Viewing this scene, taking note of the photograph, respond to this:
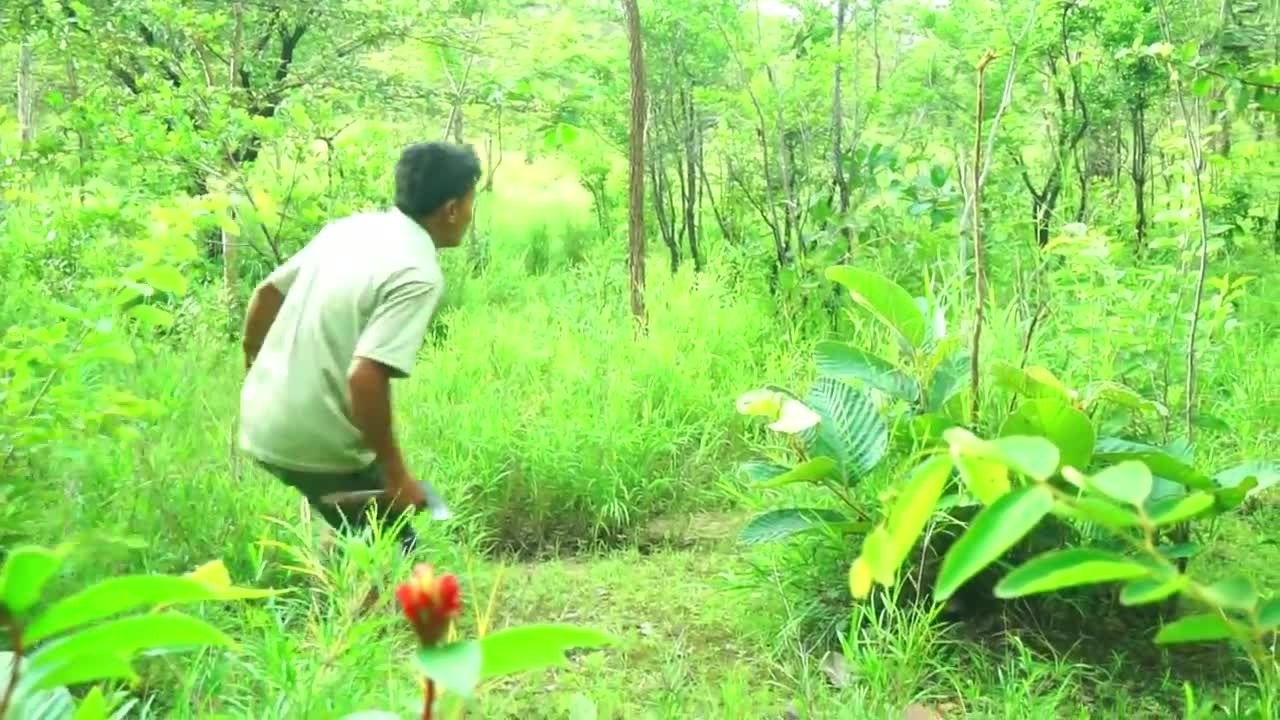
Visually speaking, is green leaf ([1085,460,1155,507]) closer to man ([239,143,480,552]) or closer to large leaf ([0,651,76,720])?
large leaf ([0,651,76,720])

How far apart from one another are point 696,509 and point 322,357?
1.73 metres

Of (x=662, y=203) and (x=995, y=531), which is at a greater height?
(x=995, y=531)

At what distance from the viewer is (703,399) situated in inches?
181

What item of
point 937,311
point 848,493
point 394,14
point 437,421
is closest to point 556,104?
point 394,14

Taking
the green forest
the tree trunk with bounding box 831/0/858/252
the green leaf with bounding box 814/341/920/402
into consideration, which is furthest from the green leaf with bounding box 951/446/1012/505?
the tree trunk with bounding box 831/0/858/252

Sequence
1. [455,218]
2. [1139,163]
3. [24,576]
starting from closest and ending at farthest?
[24,576]
[455,218]
[1139,163]

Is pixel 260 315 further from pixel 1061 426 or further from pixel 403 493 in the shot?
pixel 1061 426

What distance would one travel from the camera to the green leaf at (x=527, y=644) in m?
0.52

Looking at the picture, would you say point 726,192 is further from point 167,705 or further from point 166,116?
point 167,705

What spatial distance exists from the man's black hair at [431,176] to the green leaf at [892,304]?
3.64 feet

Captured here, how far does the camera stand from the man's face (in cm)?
294

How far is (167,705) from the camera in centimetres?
233

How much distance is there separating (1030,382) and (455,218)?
159 centimetres

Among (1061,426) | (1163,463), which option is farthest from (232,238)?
(1163,463)
